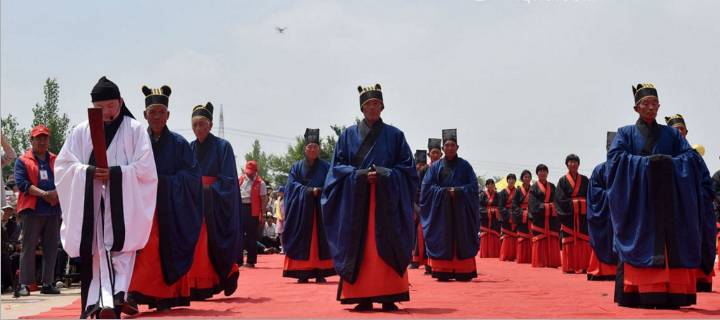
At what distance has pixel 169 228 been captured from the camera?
25.8 ft

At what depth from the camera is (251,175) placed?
17.7 meters

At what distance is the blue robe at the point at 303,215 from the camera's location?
42.7 ft

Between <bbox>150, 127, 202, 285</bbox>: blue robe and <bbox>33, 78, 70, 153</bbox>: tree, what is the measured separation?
53202mm

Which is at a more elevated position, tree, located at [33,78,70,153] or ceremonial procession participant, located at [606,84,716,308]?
tree, located at [33,78,70,153]

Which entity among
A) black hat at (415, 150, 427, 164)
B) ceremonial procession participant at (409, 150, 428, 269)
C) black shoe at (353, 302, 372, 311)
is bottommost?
black shoe at (353, 302, 372, 311)

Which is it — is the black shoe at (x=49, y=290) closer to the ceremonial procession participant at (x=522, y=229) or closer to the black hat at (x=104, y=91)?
the black hat at (x=104, y=91)

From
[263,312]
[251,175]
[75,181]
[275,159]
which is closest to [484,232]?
[251,175]

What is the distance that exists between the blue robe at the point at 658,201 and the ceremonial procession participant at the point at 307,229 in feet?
17.4

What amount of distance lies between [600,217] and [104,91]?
7.77 m

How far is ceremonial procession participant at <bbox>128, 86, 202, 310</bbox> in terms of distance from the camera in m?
7.84

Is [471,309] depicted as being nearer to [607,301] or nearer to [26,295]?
[607,301]

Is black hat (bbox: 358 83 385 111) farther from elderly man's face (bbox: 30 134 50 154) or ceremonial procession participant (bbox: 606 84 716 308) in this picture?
elderly man's face (bbox: 30 134 50 154)

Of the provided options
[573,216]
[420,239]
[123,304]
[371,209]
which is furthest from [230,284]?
[573,216]

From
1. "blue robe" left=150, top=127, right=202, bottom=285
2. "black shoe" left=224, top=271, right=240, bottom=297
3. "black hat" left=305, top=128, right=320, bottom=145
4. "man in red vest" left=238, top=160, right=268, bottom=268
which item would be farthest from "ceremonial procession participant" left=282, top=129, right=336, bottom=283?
"blue robe" left=150, top=127, right=202, bottom=285
